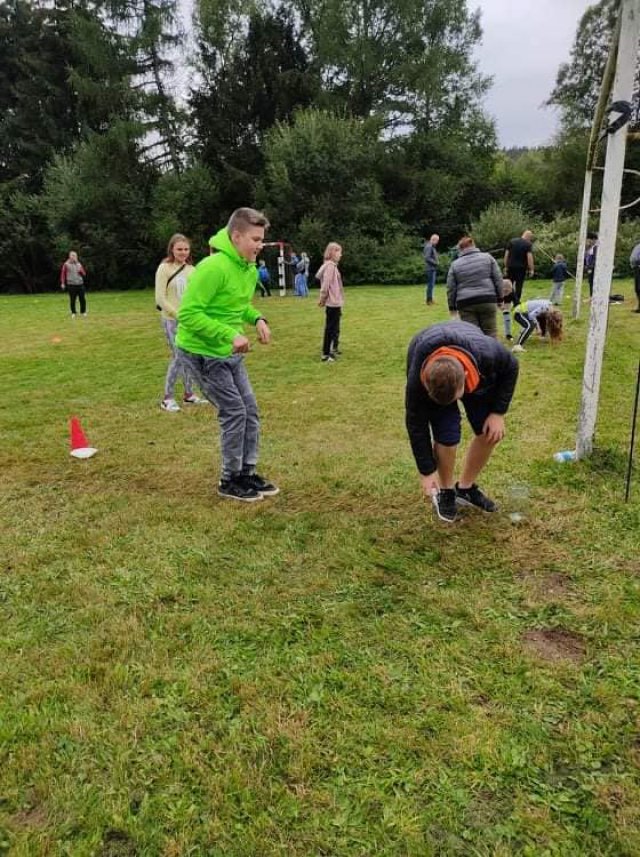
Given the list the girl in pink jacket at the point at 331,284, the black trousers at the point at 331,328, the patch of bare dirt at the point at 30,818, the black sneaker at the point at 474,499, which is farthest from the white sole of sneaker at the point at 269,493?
the black trousers at the point at 331,328

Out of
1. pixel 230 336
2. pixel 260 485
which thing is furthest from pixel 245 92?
pixel 260 485

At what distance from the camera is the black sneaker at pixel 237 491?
14.3 feet

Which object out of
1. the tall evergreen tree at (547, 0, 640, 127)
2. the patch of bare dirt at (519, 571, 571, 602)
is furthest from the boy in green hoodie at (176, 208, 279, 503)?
the tall evergreen tree at (547, 0, 640, 127)

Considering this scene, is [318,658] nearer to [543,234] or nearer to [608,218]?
[608,218]

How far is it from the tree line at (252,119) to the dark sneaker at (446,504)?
975 inches

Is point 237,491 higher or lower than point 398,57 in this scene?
lower

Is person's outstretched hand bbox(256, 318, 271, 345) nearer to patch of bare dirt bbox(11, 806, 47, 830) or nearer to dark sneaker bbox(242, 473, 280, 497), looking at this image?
dark sneaker bbox(242, 473, 280, 497)

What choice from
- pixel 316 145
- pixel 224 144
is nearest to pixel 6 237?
pixel 224 144

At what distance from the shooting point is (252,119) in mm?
30344

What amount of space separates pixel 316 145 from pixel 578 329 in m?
18.4

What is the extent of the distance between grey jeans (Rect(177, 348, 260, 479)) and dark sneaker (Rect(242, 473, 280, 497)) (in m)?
0.12

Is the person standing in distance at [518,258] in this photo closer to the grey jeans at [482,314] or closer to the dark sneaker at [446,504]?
the grey jeans at [482,314]

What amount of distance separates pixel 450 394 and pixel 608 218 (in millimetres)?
2118

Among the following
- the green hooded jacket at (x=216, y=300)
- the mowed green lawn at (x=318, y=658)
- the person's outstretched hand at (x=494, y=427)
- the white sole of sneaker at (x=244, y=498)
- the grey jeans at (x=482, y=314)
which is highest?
the green hooded jacket at (x=216, y=300)
